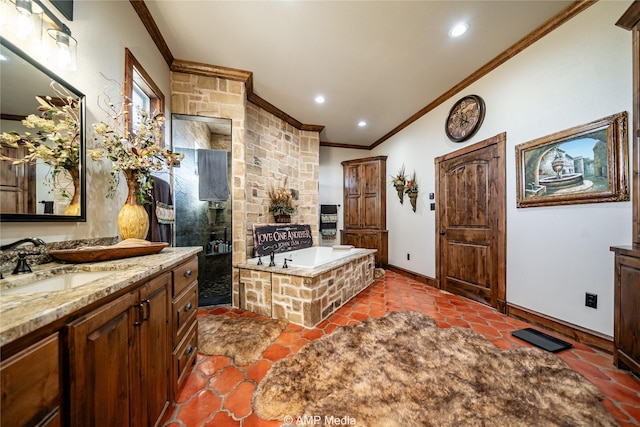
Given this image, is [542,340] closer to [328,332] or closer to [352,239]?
[328,332]

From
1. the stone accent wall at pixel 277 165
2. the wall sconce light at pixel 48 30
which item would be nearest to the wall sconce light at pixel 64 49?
the wall sconce light at pixel 48 30

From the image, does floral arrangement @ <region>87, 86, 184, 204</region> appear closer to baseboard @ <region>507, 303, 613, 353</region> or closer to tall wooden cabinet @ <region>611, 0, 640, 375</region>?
tall wooden cabinet @ <region>611, 0, 640, 375</region>

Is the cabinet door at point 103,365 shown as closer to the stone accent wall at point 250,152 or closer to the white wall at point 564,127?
the stone accent wall at point 250,152

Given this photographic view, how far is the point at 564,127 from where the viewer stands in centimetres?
195

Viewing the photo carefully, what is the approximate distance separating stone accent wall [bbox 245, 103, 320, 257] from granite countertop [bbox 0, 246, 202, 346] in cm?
204

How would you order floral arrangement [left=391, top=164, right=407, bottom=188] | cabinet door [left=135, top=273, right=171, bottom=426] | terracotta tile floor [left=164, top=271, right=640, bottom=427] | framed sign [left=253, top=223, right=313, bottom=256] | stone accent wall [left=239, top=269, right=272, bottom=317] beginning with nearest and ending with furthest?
1. cabinet door [left=135, top=273, right=171, bottom=426]
2. terracotta tile floor [left=164, top=271, right=640, bottom=427]
3. stone accent wall [left=239, top=269, right=272, bottom=317]
4. framed sign [left=253, top=223, right=313, bottom=256]
5. floral arrangement [left=391, top=164, right=407, bottom=188]

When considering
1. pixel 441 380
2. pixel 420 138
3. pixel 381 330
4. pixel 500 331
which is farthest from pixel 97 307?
pixel 420 138

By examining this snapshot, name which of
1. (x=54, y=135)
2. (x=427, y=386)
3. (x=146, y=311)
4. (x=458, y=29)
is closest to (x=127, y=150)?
(x=54, y=135)

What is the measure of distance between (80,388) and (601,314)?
10.6ft

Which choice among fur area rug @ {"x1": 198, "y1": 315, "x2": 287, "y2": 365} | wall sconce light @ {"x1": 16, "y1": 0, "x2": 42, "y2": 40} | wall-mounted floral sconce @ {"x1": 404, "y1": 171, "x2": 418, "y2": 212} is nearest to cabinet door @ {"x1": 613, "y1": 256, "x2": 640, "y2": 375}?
wall-mounted floral sconce @ {"x1": 404, "y1": 171, "x2": 418, "y2": 212}

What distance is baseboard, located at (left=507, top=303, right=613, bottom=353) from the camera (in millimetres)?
1732

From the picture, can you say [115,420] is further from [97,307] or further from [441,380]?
[441,380]

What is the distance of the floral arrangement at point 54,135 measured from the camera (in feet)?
3.27

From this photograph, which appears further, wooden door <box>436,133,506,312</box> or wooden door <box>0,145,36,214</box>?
wooden door <box>436,133,506,312</box>
